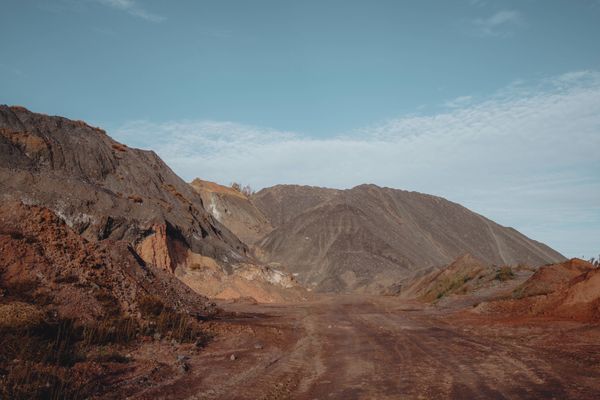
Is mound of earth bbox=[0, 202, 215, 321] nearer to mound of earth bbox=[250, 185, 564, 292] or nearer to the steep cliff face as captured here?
the steep cliff face

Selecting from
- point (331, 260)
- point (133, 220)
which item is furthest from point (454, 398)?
point (331, 260)

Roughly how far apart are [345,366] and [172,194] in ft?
189

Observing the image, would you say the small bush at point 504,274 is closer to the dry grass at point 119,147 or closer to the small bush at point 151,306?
the small bush at point 151,306

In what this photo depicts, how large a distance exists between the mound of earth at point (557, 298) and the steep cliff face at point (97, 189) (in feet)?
98.4

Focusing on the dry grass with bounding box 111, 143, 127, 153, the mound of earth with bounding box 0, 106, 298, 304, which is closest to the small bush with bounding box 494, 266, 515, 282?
the mound of earth with bounding box 0, 106, 298, 304

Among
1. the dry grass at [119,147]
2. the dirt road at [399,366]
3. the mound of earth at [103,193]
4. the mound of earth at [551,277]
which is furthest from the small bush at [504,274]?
the dry grass at [119,147]

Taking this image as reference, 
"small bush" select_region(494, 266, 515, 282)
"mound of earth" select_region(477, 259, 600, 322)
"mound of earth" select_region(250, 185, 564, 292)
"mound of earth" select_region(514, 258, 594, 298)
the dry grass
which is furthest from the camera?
"mound of earth" select_region(250, 185, 564, 292)

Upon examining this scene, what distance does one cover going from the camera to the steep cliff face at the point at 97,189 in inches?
1601

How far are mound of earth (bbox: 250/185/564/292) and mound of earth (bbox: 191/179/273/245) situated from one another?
6150mm

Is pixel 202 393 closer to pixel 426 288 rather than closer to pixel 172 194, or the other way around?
pixel 426 288

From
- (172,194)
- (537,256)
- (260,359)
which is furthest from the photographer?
(537,256)

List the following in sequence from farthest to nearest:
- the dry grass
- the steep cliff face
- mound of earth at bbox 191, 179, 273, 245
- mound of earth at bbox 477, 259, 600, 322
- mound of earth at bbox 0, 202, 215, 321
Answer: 1. mound of earth at bbox 191, 179, 273, 245
2. the dry grass
3. the steep cliff face
4. mound of earth at bbox 477, 259, 600, 322
5. mound of earth at bbox 0, 202, 215, 321

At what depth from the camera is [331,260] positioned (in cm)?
8469

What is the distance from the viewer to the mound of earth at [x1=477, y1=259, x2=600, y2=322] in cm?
1809
